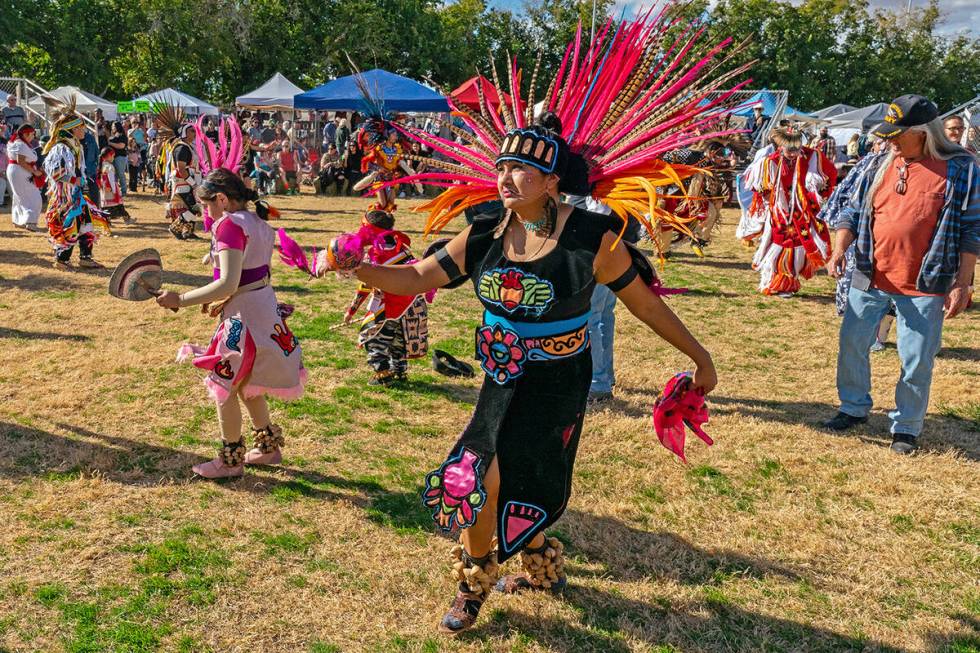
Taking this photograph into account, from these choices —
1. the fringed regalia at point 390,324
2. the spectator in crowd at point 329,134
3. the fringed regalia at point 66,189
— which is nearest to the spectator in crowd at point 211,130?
the fringed regalia at point 66,189

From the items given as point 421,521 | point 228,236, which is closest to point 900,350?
point 421,521

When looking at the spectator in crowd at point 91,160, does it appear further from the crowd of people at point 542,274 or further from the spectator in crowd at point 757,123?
the spectator in crowd at point 757,123

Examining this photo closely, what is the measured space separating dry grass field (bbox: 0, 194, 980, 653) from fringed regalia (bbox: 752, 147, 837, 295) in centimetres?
267

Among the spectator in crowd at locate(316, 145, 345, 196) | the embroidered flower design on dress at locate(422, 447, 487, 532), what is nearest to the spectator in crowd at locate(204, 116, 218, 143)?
the spectator in crowd at locate(316, 145, 345, 196)

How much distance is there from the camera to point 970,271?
4.94 meters

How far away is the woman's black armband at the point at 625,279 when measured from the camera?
3152mm

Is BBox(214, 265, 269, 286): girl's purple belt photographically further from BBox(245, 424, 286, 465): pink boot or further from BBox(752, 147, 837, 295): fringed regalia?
BBox(752, 147, 837, 295): fringed regalia

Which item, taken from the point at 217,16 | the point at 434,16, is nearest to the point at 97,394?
the point at 217,16

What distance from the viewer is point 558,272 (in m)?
3.04

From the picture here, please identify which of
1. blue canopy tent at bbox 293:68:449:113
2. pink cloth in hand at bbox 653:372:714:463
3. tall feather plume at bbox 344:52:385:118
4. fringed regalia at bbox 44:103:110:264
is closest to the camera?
Answer: pink cloth in hand at bbox 653:372:714:463

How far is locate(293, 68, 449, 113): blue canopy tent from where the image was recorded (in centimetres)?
1928

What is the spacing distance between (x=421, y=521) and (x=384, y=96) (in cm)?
1625

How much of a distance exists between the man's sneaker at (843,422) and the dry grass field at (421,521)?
0.39 feet

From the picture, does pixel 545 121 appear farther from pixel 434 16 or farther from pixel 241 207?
pixel 434 16
